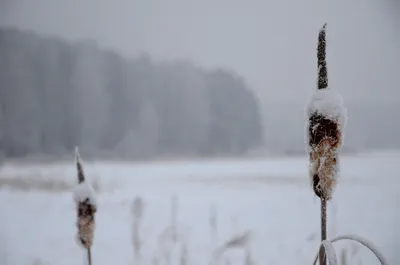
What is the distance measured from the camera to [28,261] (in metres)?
2.72

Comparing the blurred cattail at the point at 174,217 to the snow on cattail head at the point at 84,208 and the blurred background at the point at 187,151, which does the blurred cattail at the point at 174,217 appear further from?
the snow on cattail head at the point at 84,208

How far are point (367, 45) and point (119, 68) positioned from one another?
15.8ft

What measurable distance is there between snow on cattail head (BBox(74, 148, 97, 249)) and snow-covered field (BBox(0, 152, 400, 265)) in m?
1.97

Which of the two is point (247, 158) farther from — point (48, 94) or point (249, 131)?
point (48, 94)

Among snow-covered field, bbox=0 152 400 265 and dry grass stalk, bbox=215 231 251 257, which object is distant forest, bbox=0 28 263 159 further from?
dry grass stalk, bbox=215 231 251 257

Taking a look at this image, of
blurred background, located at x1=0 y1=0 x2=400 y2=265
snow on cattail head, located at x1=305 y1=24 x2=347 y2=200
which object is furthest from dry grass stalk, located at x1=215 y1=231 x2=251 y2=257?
snow on cattail head, located at x1=305 y1=24 x2=347 y2=200

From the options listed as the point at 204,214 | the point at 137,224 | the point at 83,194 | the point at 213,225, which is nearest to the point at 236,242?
the point at 213,225

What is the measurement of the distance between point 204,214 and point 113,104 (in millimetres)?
3736

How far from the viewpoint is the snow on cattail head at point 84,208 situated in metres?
0.77

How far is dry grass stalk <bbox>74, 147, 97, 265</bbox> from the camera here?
0.77 m

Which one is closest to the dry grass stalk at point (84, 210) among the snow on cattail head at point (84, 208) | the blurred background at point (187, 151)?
the snow on cattail head at point (84, 208)

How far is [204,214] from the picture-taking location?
11.1 feet

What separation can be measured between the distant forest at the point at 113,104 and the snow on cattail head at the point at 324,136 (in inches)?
172

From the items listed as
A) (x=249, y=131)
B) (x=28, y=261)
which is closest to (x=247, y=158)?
(x=249, y=131)
